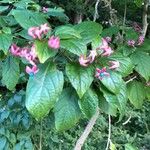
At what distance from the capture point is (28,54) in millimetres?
875

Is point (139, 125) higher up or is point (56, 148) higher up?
point (56, 148)

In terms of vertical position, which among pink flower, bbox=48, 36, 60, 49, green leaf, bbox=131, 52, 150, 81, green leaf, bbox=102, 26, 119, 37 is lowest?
green leaf, bbox=131, 52, 150, 81

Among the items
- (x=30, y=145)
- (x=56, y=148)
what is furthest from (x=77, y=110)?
(x=56, y=148)

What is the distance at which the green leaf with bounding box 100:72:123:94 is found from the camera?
92cm

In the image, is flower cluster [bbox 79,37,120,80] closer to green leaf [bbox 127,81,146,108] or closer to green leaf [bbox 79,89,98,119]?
green leaf [bbox 79,89,98,119]

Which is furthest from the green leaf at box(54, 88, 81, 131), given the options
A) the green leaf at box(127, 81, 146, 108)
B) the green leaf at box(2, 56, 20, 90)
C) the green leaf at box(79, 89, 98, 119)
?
the green leaf at box(127, 81, 146, 108)

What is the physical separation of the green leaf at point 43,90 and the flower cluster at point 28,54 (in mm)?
20

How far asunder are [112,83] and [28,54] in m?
0.21

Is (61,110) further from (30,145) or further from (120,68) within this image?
(30,145)

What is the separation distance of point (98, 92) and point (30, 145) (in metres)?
1.14

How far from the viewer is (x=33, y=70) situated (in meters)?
0.89

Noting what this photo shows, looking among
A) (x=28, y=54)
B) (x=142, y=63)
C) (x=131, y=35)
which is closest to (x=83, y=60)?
(x=28, y=54)

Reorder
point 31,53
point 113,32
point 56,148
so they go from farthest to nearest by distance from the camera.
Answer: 1. point 56,148
2. point 113,32
3. point 31,53

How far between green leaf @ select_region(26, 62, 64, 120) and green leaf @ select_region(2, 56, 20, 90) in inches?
3.8
